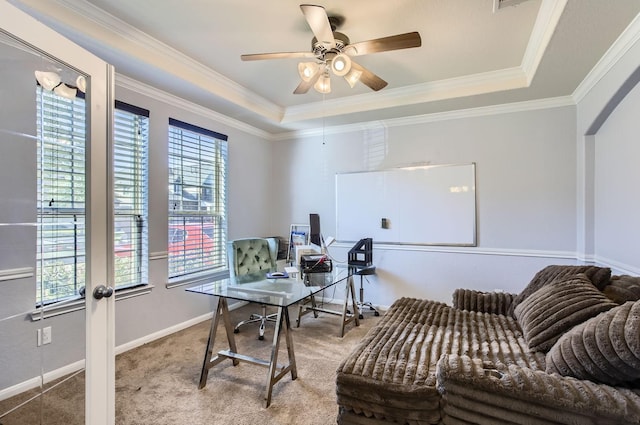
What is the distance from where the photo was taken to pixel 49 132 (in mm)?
1538

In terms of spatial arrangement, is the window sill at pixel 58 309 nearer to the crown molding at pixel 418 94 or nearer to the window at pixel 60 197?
the window at pixel 60 197

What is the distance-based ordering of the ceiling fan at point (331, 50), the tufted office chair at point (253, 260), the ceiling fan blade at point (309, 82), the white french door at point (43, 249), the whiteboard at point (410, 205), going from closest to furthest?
the white french door at point (43, 249) → the ceiling fan at point (331, 50) → the ceiling fan blade at point (309, 82) → the tufted office chair at point (253, 260) → the whiteboard at point (410, 205)

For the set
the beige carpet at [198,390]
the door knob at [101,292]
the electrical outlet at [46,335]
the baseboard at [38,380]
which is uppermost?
the door knob at [101,292]

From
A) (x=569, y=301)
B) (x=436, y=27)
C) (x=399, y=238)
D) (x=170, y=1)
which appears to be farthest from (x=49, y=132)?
(x=399, y=238)

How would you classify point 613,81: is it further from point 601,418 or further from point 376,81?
point 601,418

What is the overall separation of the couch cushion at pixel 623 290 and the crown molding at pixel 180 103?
384 centimetres

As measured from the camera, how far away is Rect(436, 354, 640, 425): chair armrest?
3.64 feet

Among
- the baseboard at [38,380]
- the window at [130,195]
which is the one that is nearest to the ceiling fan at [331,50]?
the window at [130,195]

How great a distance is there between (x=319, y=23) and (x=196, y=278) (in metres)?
2.87

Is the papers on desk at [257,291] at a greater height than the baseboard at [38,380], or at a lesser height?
greater

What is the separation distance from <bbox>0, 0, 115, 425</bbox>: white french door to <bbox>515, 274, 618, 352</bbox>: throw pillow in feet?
7.27

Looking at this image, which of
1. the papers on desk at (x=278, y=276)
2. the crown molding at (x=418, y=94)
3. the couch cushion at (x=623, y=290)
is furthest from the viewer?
the crown molding at (x=418, y=94)

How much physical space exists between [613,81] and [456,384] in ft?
8.50

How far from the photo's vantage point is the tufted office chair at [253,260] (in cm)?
325
